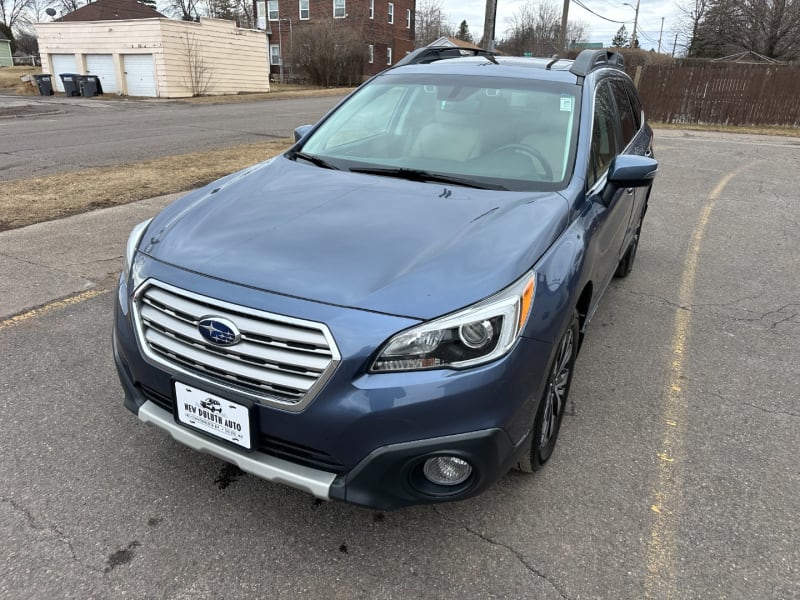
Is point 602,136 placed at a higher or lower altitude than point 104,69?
lower

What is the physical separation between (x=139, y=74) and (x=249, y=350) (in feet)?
104

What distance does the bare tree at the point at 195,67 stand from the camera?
29188 millimetres

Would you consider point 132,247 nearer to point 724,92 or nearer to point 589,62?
point 589,62

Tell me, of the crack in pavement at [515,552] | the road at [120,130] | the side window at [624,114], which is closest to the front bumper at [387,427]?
the crack in pavement at [515,552]

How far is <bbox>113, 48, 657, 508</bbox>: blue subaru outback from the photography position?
1944 mm

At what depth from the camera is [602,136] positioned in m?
3.52

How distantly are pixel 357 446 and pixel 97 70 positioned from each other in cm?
3430

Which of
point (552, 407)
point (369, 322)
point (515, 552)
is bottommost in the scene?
point (515, 552)

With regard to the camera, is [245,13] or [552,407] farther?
[245,13]

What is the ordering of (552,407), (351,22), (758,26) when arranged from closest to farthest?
1. (552,407)
2. (758,26)
3. (351,22)

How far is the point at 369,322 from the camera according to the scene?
6.36 feet

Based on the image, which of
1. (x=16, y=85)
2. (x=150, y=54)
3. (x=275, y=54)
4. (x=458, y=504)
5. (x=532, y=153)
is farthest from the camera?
(x=275, y=54)

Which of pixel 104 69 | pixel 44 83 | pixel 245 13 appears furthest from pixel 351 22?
pixel 44 83

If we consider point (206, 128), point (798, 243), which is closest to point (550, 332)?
point (798, 243)
